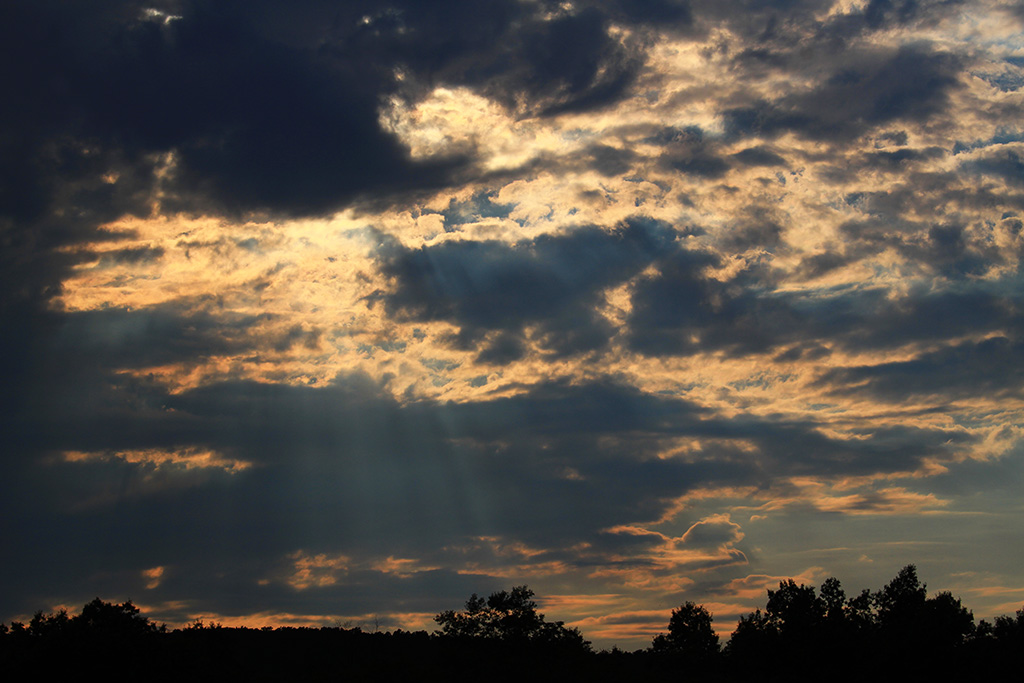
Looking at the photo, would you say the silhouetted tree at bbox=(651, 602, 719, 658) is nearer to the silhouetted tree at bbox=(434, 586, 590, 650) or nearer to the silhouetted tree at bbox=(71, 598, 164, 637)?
the silhouetted tree at bbox=(434, 586, 590, 650)

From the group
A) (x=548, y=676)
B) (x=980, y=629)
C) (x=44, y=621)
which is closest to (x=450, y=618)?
(x=548, y=676)

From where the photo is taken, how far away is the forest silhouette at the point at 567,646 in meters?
91.4

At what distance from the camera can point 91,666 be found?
246ft

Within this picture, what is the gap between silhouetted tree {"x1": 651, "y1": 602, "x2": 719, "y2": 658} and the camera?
158250 mm

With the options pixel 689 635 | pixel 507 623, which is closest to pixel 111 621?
pixel 507 623

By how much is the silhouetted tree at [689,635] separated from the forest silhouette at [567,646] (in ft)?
53.6

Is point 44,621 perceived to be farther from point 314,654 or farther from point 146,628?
point 314,654

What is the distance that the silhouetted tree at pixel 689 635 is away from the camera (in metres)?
158

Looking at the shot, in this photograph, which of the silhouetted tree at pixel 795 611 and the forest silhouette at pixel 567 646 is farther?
the silhouetted tree at pixel 795 611

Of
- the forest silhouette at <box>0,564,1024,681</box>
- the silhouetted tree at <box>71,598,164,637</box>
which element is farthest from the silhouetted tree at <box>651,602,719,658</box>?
the silhouetted tree at <box>71,598,164,637</box>

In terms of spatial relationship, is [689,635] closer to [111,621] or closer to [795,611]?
[795,611]

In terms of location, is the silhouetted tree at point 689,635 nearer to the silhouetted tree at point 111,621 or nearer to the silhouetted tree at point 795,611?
the silhouetted tree at point 795,611

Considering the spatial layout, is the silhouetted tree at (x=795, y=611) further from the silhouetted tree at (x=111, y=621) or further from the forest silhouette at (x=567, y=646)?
the silhouetted tree at (x=111, y=621)

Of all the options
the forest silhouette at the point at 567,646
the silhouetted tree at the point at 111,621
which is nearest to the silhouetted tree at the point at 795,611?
the forest silhouette at the point at 567,646
